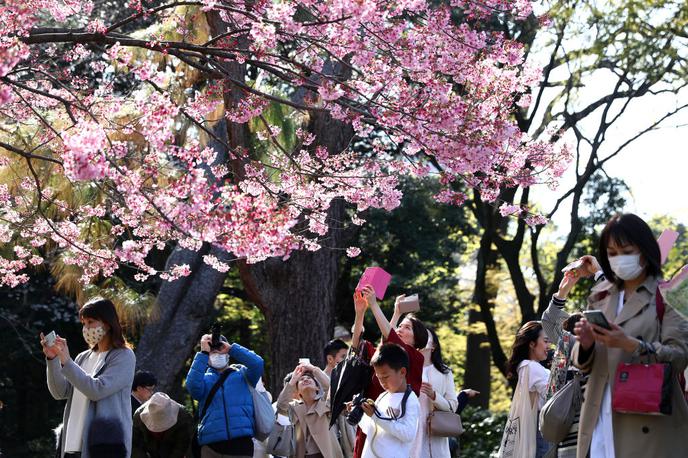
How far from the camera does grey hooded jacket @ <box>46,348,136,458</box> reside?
20.9ft

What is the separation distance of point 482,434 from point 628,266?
39.4ft

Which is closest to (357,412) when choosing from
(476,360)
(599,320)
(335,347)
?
(599,320)

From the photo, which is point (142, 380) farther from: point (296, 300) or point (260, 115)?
point (296, 300)

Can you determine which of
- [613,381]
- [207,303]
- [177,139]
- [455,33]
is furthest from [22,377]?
[613,381]

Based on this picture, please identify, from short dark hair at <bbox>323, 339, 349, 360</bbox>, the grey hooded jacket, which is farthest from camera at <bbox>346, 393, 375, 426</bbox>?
short dark hair at <bbox>323, 339, 349, 360</bbox>

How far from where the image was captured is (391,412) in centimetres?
628

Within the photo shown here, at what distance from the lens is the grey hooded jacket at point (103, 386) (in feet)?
20.9

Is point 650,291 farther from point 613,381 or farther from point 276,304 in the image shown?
point 276,304

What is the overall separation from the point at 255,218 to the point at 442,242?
52.7 feet

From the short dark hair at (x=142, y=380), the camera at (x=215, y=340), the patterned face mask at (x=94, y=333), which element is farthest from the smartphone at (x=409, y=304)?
the short dark hair at (x=142, y=380)

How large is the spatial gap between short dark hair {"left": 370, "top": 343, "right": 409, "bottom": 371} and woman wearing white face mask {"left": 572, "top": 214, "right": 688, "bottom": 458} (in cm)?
202

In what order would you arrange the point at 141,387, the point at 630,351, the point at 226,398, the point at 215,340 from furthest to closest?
the point at 141,387, the point at 215,340, the point at 226,398, the point at 630,351

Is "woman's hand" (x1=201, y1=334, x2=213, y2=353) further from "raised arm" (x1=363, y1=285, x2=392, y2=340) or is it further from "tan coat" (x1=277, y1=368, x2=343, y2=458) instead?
"raised arm" (x1=363, y1=285, x2=392, y2=340)

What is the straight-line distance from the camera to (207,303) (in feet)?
50.4
